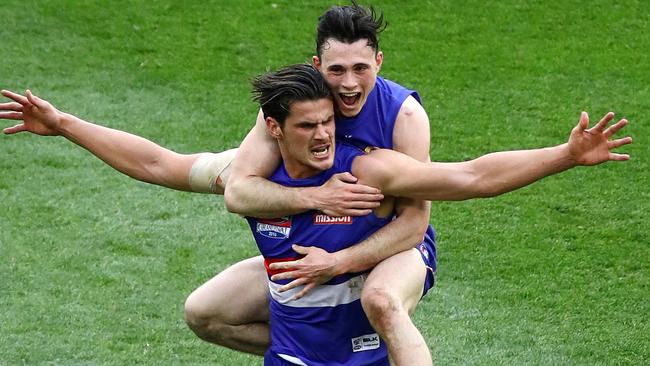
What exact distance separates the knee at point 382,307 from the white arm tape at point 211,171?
3.74ft

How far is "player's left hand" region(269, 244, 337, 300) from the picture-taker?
6.18m

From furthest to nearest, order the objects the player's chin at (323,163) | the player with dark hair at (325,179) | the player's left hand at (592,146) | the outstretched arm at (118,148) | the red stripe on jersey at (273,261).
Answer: the outstretched arm at (118,148) → the red stripe on jersey at (273,261) → the player's chin at (323,163) → the player with dark hair at (325,179) → the player's left hand at (592,146)

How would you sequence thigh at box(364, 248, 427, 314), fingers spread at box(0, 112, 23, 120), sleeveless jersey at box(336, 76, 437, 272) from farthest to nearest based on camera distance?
fingers spread at box(0, 112, 23, 120) < sleeveless jersey at box(336, 76, 437, 272) < thigh at box(364, 248, 427, 314)

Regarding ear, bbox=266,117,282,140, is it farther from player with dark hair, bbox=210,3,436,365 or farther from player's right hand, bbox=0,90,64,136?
player's right hand, bbox=0,90,64,136

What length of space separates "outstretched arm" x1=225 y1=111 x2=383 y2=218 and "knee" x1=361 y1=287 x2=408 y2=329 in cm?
39

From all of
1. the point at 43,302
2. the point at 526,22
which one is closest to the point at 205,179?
the point at 43,302

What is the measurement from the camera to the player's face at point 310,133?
239 inches

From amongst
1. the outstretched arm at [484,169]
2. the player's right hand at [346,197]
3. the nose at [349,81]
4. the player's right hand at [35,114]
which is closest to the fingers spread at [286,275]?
the player's right hand at [346,197]

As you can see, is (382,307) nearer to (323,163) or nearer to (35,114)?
(323,163)

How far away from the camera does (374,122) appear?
20.6 ft

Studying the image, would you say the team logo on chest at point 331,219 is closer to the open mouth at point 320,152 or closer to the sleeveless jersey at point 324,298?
the sleeveless jersey at point 324,298

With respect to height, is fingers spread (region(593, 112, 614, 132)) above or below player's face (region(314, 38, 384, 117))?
below

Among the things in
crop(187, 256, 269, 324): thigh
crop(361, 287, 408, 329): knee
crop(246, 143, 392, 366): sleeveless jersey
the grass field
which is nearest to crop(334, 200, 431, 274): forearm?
crop(246, 143, 392, 366): sleeveless jersey

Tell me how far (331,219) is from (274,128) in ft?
1.60
